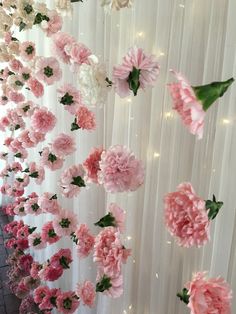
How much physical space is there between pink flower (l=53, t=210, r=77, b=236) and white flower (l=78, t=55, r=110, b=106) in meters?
0.65

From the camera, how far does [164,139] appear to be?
3.83ft

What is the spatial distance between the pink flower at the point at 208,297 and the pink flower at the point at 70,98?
83 centimetres

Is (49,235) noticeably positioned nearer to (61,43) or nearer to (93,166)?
(93,166)

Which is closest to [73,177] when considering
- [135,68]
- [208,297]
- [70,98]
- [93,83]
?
[70,98]

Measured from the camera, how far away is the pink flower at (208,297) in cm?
71

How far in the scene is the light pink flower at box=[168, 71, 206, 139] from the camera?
0.58 metres

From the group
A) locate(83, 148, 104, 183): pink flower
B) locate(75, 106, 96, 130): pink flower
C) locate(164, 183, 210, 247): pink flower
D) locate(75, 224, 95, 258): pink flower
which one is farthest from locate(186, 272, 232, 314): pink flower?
locate(75, 106, 96, 130): pink flower

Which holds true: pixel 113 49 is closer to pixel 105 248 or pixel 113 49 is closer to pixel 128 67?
pixel 128 67

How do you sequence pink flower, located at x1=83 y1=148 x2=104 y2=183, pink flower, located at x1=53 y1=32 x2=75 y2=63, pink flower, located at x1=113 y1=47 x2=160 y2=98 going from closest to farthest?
pink flower, located at x1=113 y1=47 x2=160 y2=98 → pink flower, located at x1=83 y1=148 x2=104 y2=183 → pink flower, located at x1=53 y1=32 x2=75 y2=63

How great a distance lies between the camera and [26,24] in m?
1.51

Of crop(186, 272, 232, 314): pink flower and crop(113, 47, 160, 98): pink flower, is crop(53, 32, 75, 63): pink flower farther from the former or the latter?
→ crop(186, 272, 232, 314): pink flower

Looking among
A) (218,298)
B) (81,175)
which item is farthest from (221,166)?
(81,175)

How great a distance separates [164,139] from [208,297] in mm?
572

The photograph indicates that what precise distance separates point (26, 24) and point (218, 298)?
1.35 metres
